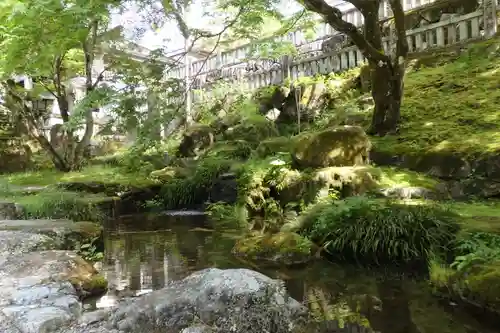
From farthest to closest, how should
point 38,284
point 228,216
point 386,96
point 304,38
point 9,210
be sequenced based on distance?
point 304,38 < point 228,216 < point 386,96 < point 9,210 < point 38,284

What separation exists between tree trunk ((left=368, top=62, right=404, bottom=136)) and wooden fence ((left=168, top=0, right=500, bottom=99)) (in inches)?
135

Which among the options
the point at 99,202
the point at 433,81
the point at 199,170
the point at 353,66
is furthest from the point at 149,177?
the point at 433,81

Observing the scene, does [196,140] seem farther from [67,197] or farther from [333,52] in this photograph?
[67,197]

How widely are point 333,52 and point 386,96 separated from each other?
488 centimetres

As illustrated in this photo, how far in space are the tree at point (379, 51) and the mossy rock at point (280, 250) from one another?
4.19 m

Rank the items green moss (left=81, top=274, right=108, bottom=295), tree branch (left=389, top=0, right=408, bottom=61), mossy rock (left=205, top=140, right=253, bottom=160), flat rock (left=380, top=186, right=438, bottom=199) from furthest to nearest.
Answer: mossy rock (left=205, top=140, right=253, bottom=160) → tree branch (left=389, top=0, right=408, bottom=61) → flat rock (left=380, top=186, right=438, bottom=199) → green moss (left=81, top=274, right=108, bottom=295)

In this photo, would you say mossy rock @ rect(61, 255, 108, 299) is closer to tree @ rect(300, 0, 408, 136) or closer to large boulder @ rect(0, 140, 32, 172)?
tree @ rect(300, 0, 408, 136)

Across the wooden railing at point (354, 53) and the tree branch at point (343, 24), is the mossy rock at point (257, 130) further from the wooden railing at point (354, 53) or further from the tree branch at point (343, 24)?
the tree branch at point (343, 24)

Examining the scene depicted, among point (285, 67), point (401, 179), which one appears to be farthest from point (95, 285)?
point (285, 67)

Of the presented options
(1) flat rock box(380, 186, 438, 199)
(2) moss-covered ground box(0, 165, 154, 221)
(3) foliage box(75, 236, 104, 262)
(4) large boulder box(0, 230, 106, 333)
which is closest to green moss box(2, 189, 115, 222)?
(2) moss-covered ground box(0, 165, 154, 221)

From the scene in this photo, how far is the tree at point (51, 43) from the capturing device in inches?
389

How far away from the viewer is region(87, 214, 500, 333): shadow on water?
152 inches

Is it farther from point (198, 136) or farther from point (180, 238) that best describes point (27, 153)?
point (180, 238)

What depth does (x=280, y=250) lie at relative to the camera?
588cm
